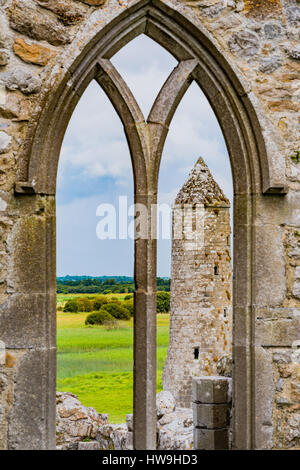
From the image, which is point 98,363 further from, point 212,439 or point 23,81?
point 23,81

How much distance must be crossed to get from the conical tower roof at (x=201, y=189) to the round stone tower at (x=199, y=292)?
0.10 feet

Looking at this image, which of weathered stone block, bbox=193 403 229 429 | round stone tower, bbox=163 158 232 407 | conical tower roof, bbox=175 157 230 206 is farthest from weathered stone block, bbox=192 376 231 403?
round stone tower, bbox=163 158 232 407

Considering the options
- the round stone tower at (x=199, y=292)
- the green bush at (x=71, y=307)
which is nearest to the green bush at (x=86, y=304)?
the green bush at (x=71, y=307)

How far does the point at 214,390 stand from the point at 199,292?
9.54 metres

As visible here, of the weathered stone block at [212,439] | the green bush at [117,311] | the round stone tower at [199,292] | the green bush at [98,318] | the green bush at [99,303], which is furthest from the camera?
the round stone tower at [199,292]

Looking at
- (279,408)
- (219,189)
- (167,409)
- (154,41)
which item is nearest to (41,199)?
(154,41)

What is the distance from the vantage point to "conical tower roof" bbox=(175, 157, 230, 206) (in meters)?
12.4

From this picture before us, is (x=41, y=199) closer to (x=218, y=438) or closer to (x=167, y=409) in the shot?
(x=218, y=438)

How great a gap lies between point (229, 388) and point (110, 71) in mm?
2269

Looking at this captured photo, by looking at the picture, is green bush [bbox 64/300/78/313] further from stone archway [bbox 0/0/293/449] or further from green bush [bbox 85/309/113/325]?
stone archway [bbox 0/0/293/449]

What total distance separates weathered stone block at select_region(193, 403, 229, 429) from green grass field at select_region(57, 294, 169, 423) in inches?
101

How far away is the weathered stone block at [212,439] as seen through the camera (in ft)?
12.7

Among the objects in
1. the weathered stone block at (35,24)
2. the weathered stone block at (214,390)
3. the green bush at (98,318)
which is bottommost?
the weathered stone block at (214,390)

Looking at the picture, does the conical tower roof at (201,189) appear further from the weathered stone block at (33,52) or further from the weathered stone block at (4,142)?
the weathered stone block at (4,142)
